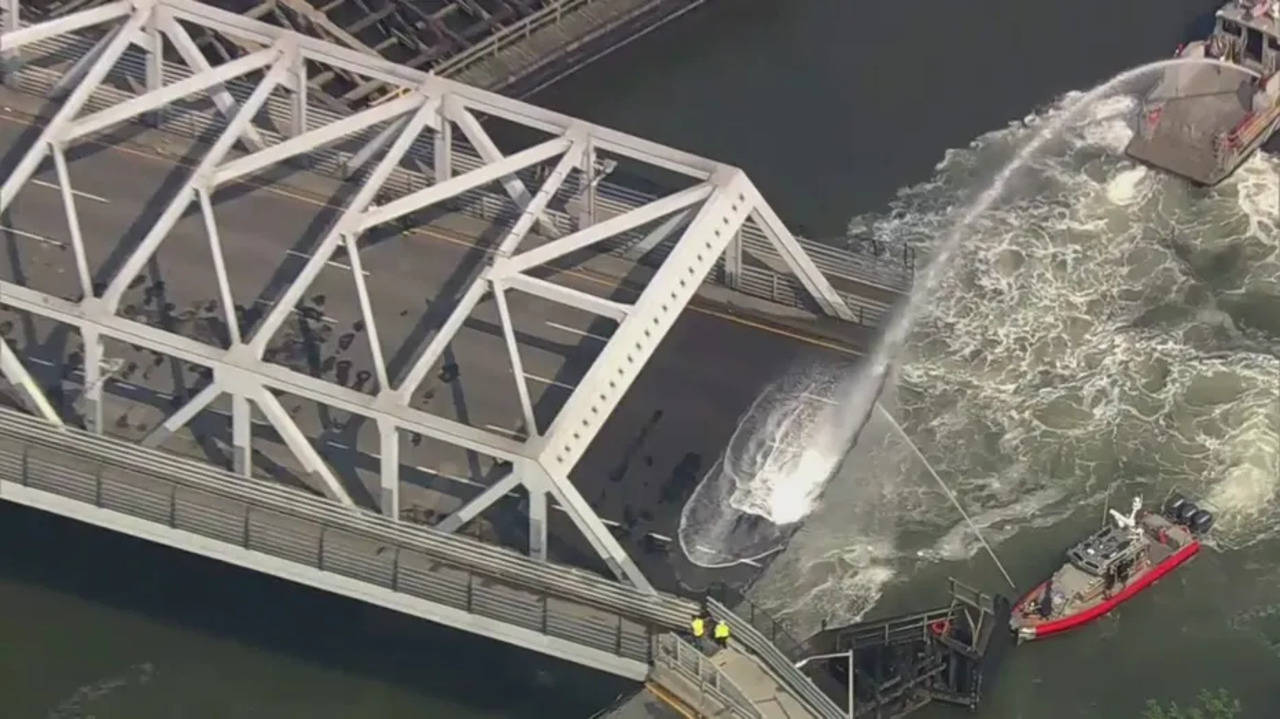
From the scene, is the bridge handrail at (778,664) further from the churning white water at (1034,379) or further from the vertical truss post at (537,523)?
the vertical truss post at (537,523)

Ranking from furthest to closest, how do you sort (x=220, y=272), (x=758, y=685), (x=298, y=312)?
1. (x=298, y=312)
2. (x=220, y=272)
3. (x=758, y=685)

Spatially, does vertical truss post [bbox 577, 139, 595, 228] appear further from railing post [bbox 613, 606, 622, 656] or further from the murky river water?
railing post [bbox 613, 606, 622, 656]

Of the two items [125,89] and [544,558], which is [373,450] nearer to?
[544,558]

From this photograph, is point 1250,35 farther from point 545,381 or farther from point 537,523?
point 537,523

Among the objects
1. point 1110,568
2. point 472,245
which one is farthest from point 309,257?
point 1110,568

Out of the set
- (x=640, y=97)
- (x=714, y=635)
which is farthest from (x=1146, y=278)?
(x=714, y=635)

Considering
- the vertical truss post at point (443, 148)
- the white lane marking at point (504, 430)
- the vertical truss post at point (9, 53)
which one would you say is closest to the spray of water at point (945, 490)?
the white lane marking at point (504, 430)

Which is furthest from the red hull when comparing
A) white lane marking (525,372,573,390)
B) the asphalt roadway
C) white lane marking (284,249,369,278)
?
white lane marking (284,249,369,278)
